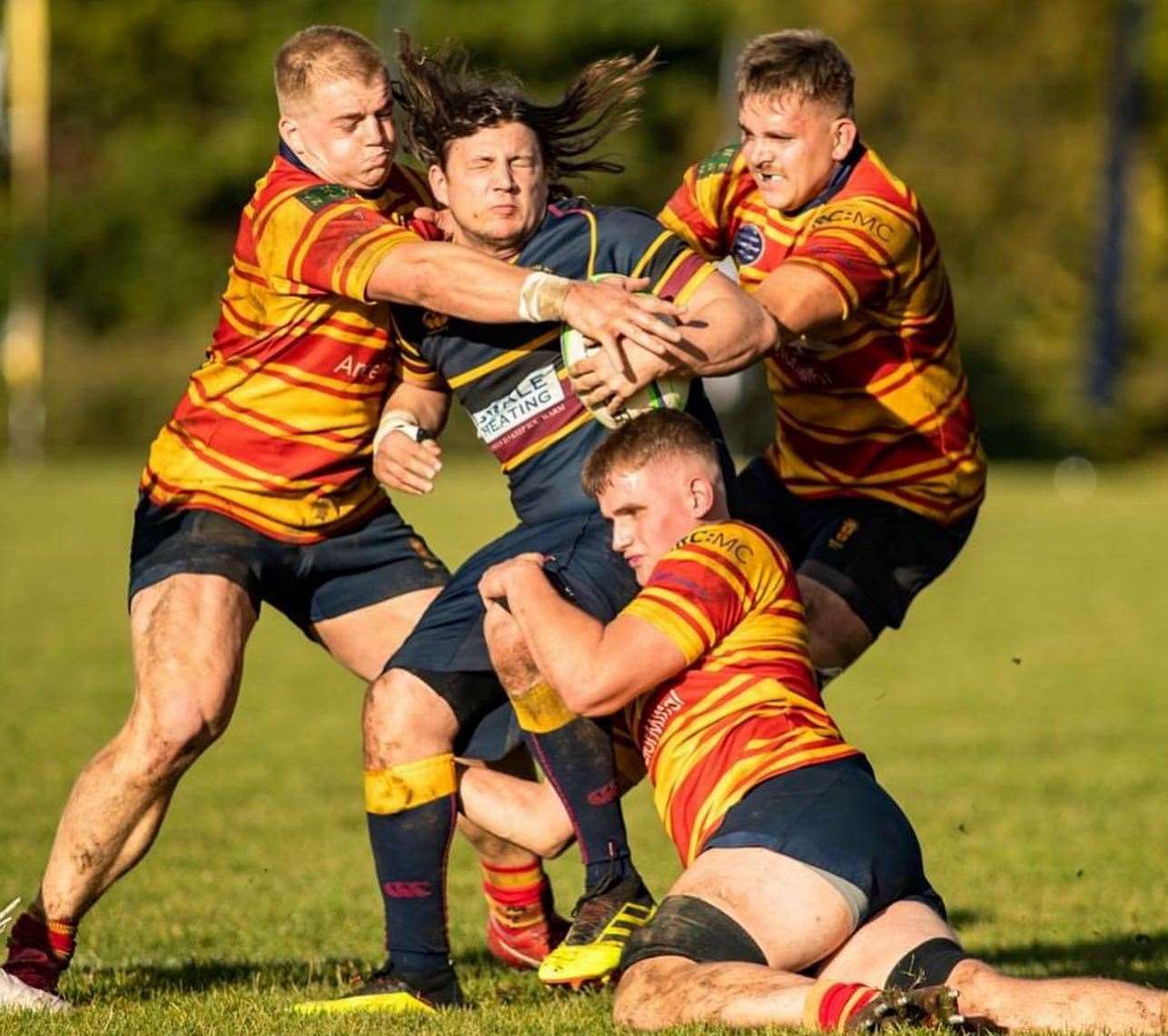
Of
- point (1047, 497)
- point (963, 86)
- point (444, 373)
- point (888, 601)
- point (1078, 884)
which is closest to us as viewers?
A: point (444, 373)

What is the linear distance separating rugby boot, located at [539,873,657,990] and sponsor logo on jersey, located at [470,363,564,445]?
128 cm

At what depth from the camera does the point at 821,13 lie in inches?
1870

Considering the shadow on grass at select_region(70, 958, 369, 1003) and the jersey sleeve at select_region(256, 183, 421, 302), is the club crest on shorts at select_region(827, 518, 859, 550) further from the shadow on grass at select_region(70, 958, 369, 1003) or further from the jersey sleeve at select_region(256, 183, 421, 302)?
the shadow on grass at select_region(70, 958, 369, 1003)

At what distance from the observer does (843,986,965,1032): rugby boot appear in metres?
5.03

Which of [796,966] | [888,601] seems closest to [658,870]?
[888,601]

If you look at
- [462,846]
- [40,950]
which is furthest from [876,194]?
[462,846]

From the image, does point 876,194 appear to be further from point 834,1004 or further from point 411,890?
point 834,1004

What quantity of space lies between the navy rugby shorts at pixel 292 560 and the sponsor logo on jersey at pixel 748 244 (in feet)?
4.40

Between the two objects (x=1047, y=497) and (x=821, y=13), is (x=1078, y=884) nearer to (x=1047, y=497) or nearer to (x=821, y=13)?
(x=1047, y=497)

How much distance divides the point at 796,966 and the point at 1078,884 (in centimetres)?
373

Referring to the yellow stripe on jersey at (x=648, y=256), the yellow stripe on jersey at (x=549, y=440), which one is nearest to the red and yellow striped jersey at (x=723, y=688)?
the yellow stripe on jersey at (x=549, y=440)

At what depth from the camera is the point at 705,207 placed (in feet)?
23.7

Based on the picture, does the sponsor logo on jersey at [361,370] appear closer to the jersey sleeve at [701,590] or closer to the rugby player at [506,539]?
the rugby player at [506,539]

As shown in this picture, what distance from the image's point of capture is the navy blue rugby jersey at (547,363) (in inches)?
238
